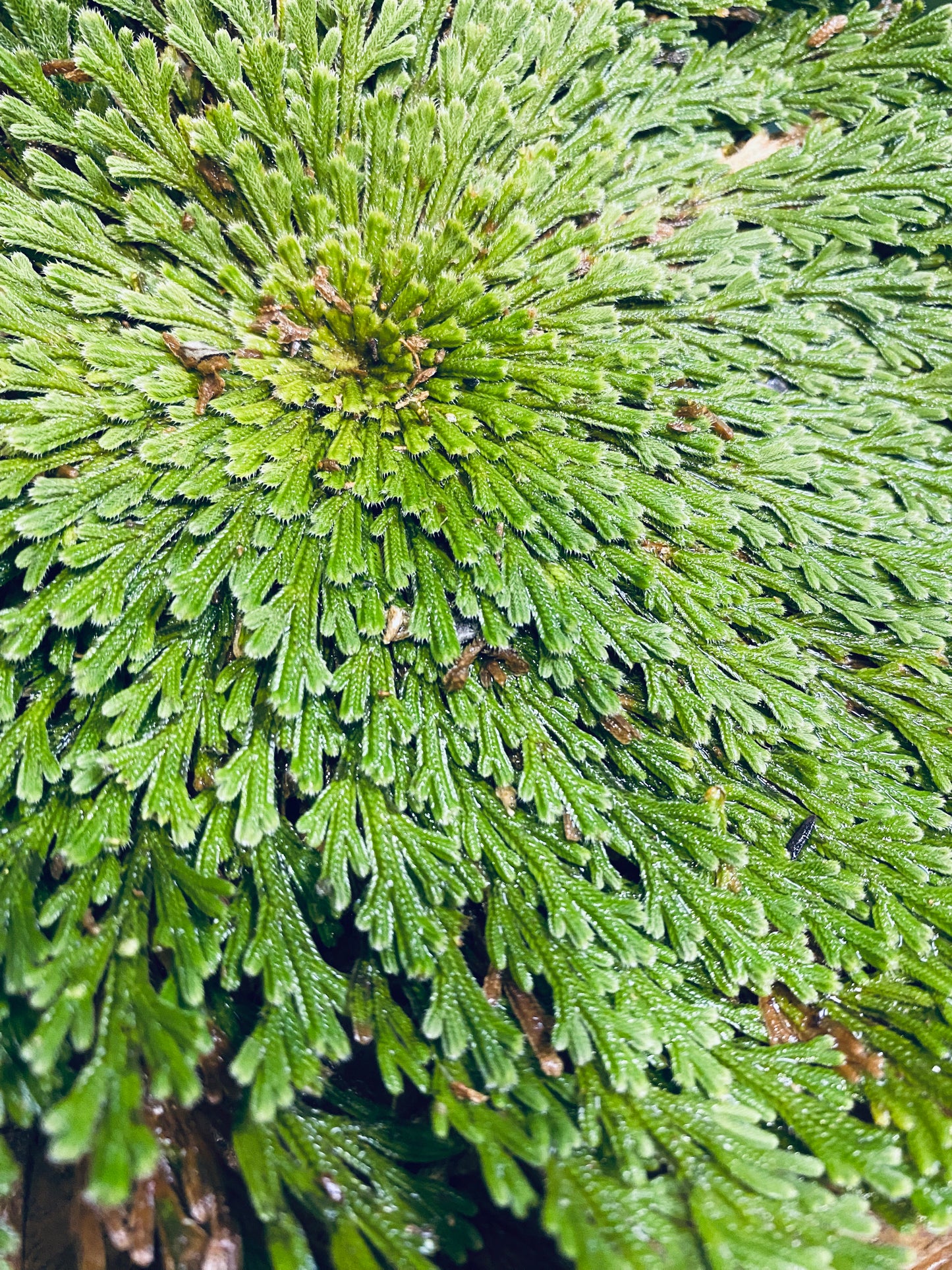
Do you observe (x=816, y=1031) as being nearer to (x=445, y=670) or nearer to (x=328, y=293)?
(x=445, y=670)

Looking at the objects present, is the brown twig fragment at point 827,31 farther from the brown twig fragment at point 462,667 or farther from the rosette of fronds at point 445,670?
the brown twig fragment at point 462,667

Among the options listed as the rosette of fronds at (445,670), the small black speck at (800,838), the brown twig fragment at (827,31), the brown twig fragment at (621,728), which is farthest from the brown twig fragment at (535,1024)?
the brown twig fragment at (827,31)

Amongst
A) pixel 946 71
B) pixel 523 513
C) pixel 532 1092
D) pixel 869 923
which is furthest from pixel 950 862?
pixel 946 71

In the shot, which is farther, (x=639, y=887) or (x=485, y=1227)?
(x=639, y=887)

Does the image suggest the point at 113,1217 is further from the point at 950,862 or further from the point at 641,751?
the point at 950,862

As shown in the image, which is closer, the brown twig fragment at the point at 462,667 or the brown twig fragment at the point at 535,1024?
the brown twig fragment at the point at 535,1024

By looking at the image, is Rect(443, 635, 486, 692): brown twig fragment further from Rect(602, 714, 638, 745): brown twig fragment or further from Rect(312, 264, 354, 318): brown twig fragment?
Rect(312, 264, 354, 318): brown twig fragment

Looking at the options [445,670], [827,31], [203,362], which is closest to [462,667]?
[445,670]

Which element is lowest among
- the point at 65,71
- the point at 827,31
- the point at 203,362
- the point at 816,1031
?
the point at 816,1031
